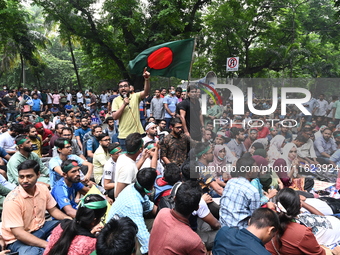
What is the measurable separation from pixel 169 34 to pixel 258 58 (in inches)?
361

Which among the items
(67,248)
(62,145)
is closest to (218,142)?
(62,145)

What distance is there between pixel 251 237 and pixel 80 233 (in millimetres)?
1338

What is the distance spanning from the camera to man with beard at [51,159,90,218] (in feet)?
11.8

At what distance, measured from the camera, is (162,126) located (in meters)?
7.54

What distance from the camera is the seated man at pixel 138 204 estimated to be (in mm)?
3058

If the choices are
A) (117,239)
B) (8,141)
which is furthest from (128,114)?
(8,141)

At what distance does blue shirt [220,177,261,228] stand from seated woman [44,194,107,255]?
139 cm

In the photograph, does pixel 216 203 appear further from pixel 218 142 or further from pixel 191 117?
pixel 191 117

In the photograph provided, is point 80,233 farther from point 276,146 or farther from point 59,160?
point 276,146

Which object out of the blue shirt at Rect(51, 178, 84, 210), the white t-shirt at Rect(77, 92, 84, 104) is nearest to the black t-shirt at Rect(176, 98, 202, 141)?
the blue shirt at Rect(51, 178, 84, 210)

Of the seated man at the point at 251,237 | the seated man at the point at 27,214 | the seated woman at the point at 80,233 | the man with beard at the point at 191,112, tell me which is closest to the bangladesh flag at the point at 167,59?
the man with beard at the point at 191,112

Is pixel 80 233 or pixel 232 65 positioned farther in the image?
pixel 232 65

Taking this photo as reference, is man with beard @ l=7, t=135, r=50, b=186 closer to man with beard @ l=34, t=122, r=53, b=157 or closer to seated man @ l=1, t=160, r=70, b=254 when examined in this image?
seated man @ l=1, t=160, r=70, b=254

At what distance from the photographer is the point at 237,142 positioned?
616 cm
